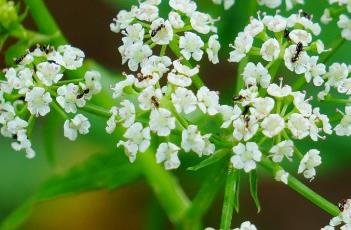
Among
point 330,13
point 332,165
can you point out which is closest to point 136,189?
point 332,165

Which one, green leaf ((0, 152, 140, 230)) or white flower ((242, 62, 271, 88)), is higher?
white flower ((242, 62, 271, 88))

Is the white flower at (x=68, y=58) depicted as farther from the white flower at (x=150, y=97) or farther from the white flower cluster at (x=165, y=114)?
the white flower at (x=150, y=97)

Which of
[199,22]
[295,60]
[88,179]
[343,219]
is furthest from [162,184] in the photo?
[343,219]

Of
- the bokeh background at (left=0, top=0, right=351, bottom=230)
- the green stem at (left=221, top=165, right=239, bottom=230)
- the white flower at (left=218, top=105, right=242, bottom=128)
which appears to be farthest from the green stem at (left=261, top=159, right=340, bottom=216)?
the bokeh background at (left=0, top=0, right=351, bottom=230)

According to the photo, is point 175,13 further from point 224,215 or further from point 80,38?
point 80,38

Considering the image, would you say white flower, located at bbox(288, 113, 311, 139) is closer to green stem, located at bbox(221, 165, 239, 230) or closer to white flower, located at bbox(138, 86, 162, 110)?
green stem, located at bbox(221, 165, 239, 230)
